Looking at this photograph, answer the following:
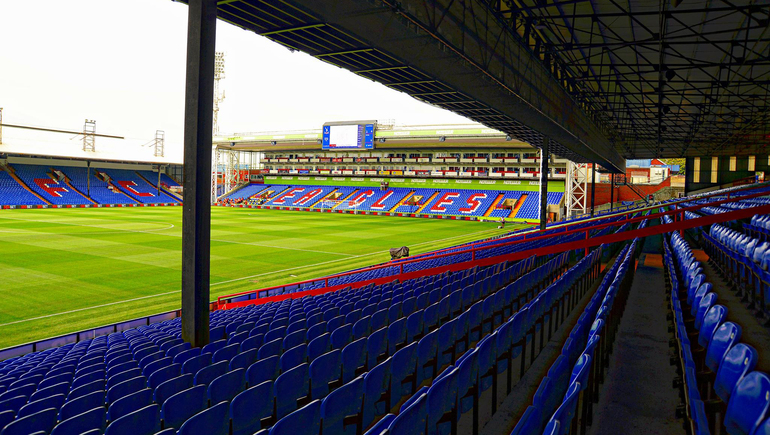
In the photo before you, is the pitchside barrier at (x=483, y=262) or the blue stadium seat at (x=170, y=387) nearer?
the blue stadium seat at (x=170, y=387)

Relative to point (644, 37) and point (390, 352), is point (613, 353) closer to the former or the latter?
point (390, 352)

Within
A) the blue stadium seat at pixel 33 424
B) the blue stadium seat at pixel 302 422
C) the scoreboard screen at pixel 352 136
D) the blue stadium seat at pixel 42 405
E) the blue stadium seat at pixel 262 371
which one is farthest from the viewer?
the scoreboard screen at pixel 352 136

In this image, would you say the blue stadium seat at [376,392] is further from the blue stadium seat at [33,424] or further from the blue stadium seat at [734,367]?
the blue stadium seat at [734,367]

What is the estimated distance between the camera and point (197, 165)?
7.22 metres

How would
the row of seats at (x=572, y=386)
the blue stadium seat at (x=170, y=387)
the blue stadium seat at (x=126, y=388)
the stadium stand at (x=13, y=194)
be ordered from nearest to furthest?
1. the row of seats at (x=572, y=386)
2. the blue stadium seat at (x=170, y=387)
3. the blue stadium seat at (x=126, y=388)
4. the stadium stand at (x=13, y=194)

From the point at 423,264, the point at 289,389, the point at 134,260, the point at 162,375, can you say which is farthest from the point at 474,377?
the point at 134,260

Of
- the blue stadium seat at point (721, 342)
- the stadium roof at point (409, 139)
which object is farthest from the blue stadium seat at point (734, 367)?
the stadium roof at point (409, 139)

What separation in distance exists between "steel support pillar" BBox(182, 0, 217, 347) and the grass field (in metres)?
6.83

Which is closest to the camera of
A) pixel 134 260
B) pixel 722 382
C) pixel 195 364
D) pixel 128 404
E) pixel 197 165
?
pixel 722 382

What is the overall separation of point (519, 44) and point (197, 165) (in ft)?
36.4

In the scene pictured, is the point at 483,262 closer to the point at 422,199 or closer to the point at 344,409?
the point at 344,409

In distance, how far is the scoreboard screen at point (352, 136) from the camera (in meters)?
58.1

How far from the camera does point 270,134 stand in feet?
220

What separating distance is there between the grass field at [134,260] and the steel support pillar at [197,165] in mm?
6830
